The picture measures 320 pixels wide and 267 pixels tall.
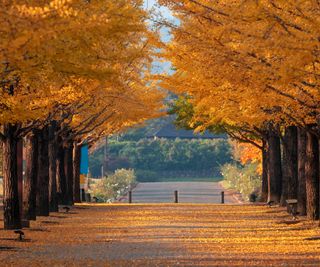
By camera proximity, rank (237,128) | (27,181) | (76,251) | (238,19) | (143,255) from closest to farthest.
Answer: (238,19), (143,255), (76,251), (27,181), (237,128)

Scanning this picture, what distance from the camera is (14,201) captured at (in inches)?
1217

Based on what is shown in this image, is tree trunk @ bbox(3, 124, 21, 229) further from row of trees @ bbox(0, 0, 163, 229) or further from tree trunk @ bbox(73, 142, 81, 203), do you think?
tree trunk @ bbox(73, 142, 81, 203)

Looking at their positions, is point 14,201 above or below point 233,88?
below

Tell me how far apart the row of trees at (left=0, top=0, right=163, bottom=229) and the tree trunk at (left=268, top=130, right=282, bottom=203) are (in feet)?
20.2

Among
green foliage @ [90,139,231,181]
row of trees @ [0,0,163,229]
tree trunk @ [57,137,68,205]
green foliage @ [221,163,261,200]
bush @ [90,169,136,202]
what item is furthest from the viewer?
green foliage @ [90,139,231,181]

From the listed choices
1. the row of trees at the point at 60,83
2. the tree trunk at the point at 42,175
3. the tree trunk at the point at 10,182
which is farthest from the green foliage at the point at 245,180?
the tree trunk at the point at 10,182

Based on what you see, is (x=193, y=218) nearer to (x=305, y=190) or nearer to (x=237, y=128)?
(x=305, y=190)

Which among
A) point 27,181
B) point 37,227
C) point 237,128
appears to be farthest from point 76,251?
point 237,128

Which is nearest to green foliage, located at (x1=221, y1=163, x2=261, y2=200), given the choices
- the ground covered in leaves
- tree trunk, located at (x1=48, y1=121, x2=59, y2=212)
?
tree trunk, located at (x1=48, y1=121, x2=59, y2=212)

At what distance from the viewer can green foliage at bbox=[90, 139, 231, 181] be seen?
12494 cm

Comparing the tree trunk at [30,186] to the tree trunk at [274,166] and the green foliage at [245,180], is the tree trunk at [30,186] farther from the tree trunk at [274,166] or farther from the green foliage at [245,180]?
the green foliage at [245,180]

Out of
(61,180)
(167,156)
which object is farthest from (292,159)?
(167,156)

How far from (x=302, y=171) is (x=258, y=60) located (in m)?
15.1

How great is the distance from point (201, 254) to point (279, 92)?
5.41m
